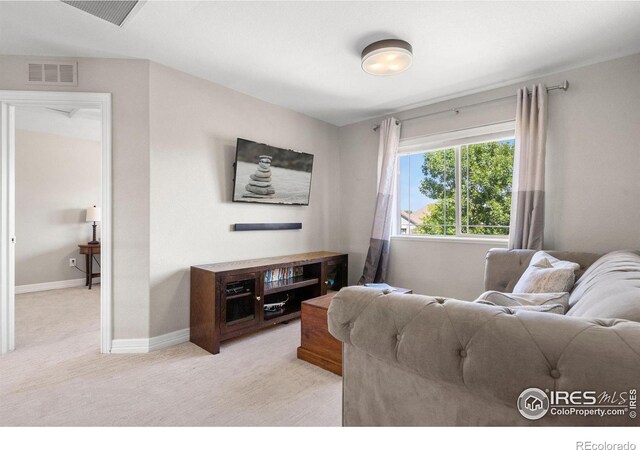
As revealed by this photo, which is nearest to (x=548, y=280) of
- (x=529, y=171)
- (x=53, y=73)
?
(x=529, y=171)

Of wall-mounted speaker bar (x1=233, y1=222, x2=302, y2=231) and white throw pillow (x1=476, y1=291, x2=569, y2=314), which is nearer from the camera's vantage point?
white throw pillow (x1=476, y1=291, x2=569, y2=314)

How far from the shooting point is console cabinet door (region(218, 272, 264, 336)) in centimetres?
260

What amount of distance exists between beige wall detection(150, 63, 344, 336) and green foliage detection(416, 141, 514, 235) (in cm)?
163

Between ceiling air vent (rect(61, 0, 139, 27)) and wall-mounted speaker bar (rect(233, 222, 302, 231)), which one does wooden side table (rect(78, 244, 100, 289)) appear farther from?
ceiling air vent (rect(61, 0, 139, 27))

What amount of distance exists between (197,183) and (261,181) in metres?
0.67

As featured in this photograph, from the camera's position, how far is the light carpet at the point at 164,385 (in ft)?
5.57

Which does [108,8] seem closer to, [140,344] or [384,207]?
[140,344]

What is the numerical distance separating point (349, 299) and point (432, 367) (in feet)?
1.26

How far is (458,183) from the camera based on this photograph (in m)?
3.38

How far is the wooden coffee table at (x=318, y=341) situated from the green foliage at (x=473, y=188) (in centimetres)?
153

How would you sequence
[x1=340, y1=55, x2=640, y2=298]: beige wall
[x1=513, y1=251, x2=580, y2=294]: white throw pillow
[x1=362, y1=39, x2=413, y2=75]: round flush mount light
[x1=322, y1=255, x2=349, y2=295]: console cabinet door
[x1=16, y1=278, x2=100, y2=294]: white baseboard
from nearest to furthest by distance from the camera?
1. [x1=513, y1=251, x2=580, y2=294]: white throw pillow
2. [x1=362, y1=39, x2=413, y2=75]: round flush mount light
3. [x1=340, y1=55, x2=640, y2=298]: beige wall
4. [x1=322, y1=255, x2=349, y2=295]: console cabinet door
5. [x1=16, y1=278, x2=100, y2=294]: white baseboard

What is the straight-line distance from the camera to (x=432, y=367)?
921mm

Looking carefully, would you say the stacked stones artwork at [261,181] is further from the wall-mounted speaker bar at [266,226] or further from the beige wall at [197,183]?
the wall-mounted speaker bar at [266,226]

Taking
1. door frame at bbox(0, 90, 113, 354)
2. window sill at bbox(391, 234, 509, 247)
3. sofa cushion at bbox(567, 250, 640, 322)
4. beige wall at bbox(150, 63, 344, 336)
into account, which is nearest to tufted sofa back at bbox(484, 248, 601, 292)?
window sill at bbox(391, 234, 509, 247)
